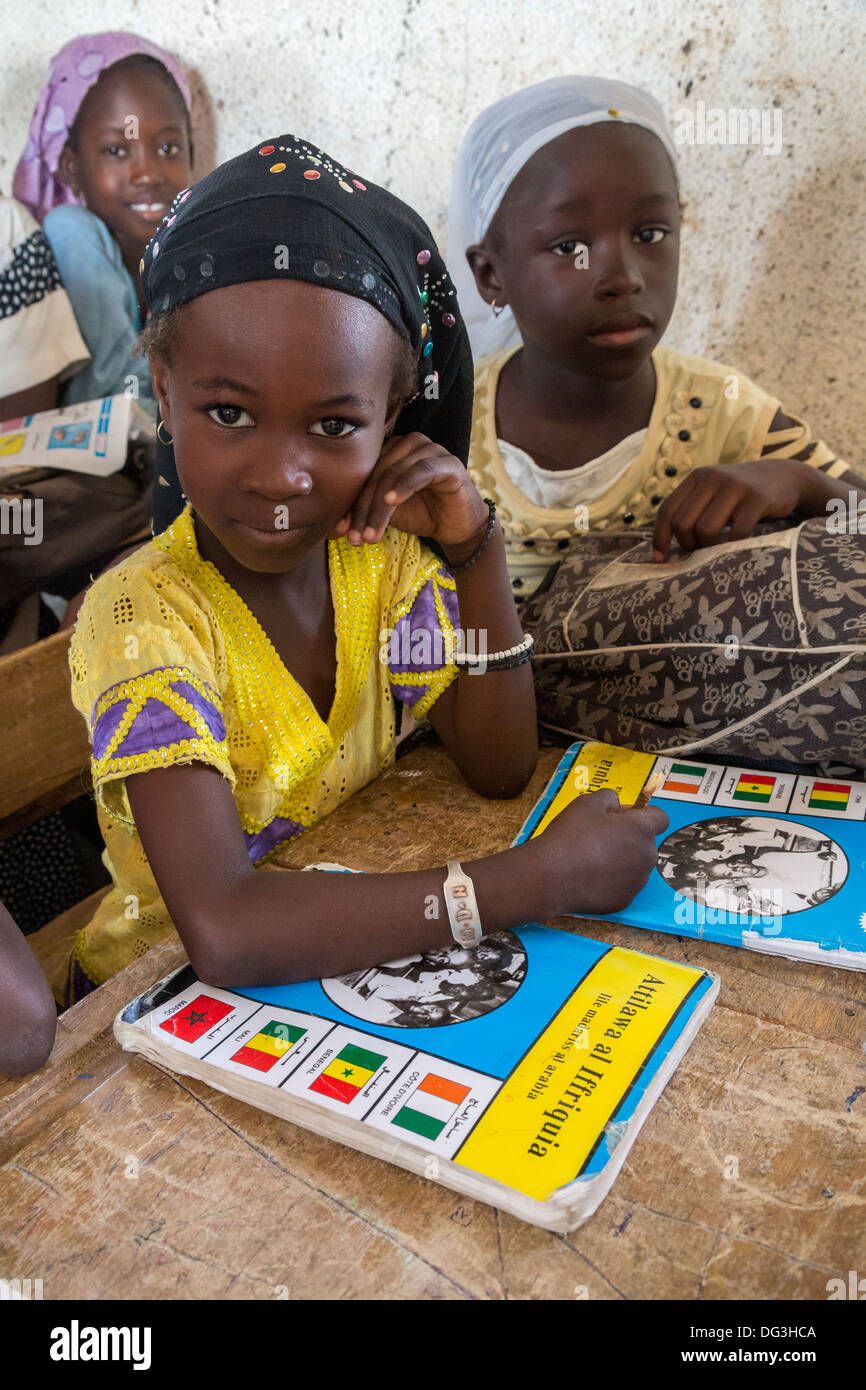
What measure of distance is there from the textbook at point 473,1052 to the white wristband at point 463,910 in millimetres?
15

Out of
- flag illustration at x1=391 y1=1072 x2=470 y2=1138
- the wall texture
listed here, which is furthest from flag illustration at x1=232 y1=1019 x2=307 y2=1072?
the wall texture

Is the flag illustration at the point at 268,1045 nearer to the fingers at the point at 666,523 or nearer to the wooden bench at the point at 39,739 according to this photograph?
the wooden bench at the point at 39,739

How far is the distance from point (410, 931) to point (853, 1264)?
0.39m

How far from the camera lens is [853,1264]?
0.60 meters

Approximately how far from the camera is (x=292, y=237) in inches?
33.6

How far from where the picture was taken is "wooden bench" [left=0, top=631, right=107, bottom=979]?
1228 mm

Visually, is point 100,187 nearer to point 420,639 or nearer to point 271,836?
point 420,639

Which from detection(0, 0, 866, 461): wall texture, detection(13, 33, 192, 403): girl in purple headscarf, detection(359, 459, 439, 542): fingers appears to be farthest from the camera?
detection(13, 33, 192, 403): girl in purple headscarf

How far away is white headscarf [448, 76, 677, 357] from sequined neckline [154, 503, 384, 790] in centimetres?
67

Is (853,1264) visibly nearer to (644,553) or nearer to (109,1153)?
(109,1153)

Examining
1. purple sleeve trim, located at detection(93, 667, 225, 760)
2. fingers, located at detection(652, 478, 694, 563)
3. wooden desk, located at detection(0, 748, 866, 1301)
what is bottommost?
wooden desk, located at detection(0, 748, 866, 1301)

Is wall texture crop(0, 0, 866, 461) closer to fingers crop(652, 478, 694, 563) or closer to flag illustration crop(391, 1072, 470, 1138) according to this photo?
fingers crop(652, 478, 694, 563)

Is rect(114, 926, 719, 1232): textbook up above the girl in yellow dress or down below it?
below
